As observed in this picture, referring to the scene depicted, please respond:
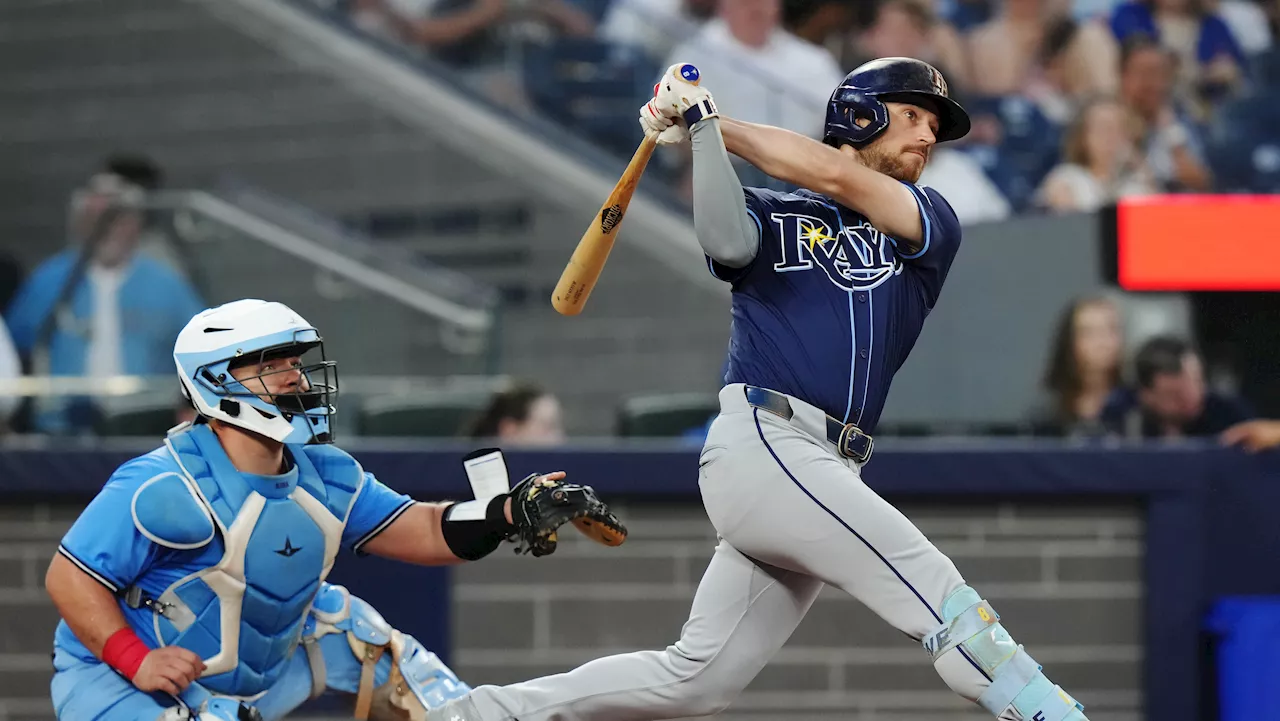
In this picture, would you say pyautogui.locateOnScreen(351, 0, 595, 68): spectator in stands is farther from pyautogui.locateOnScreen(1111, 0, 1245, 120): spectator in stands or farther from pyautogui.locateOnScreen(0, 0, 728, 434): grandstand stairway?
pyautogui.locateOnScreen(1111, 0, 1245, 120): spectator in stands

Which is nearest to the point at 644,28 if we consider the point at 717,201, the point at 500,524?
the point at 500,524

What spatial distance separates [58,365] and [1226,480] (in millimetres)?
4462

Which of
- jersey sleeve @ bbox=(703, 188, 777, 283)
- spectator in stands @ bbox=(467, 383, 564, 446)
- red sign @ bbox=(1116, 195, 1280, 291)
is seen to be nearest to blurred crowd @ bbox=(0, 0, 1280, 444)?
red sign @ bbox=(1116, 195, 1280, 291)

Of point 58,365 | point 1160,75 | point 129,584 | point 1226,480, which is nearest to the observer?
point 129,584

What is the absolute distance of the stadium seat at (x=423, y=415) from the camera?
20.5ft

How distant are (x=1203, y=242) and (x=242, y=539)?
12.3 feet

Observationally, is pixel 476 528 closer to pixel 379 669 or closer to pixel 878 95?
pixel 379 669

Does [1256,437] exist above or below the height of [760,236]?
below

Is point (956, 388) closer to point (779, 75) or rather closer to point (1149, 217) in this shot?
point (1149, 217)

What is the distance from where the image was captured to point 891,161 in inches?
141

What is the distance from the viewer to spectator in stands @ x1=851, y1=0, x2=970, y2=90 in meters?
8.80

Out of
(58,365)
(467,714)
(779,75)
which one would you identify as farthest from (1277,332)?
(58,365)

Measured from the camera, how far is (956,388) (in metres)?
6.58

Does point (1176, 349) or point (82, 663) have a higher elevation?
point (1176, 349)
